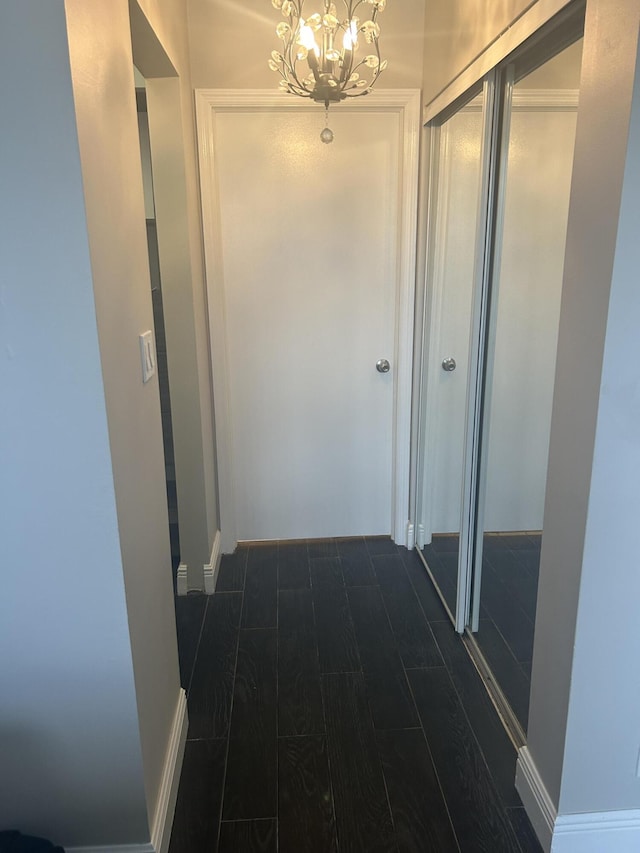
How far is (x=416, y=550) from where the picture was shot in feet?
10.1

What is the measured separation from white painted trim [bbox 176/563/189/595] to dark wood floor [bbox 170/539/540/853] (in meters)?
0.05

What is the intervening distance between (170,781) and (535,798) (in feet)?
3.17

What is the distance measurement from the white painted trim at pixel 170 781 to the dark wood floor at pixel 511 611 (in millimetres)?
1033

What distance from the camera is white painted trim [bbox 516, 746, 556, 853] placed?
58.3 inches

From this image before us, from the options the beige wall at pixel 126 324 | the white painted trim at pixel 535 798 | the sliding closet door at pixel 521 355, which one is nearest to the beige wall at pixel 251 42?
the sliding closet door at pixel 521 355

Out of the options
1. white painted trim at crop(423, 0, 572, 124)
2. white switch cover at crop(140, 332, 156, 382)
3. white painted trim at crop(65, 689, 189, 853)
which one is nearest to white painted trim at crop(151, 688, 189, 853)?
white painted trim at crop(65, 689, 189, 853)

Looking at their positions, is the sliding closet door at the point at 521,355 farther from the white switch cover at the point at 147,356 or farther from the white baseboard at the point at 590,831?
the white switch cover at the point at 147,356

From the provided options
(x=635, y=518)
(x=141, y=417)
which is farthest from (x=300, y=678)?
(x=635, y=518)

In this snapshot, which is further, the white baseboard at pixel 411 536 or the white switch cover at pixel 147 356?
the white baseboard at pixel 411 536

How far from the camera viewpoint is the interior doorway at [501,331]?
1650 millimetres

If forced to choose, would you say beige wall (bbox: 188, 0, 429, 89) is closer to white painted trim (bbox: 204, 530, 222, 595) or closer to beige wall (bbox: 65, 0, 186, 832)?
beige wall (bbox: 65, 0, 186, 832)

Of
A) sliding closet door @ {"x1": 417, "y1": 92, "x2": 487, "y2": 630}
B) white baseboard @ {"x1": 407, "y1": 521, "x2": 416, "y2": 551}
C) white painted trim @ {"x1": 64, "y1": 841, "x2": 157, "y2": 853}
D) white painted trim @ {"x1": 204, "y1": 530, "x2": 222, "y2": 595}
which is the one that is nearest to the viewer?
white painted trim @ {"x1": 64, "y1": 841, "x2": 157, "y2": 853}

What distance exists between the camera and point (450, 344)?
2.53 m

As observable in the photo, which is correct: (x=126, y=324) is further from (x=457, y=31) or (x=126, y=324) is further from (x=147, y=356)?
(x=457, y=31)
